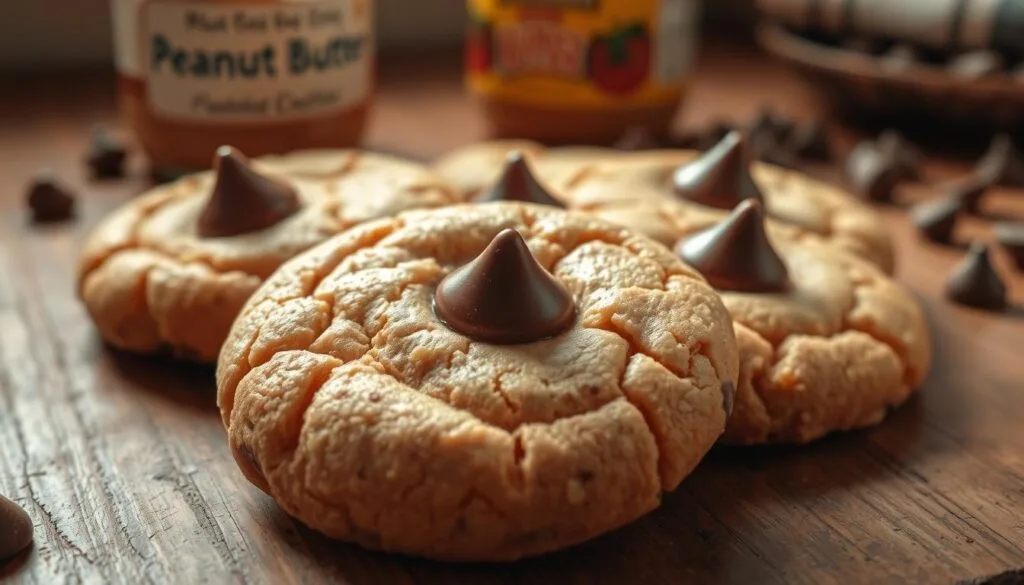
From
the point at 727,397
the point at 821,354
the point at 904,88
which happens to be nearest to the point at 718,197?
the point at 821,354

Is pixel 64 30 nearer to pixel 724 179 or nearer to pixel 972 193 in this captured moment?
pixel 724 179

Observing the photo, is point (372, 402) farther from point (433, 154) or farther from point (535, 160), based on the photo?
point (433, 154)

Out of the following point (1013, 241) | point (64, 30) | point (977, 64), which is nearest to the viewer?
point (1013, 241)

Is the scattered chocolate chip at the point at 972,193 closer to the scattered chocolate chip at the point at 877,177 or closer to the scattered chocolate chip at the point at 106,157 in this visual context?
the scattered chocolate chip at the point at 877,177

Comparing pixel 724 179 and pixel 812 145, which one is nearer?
pixel 724 179

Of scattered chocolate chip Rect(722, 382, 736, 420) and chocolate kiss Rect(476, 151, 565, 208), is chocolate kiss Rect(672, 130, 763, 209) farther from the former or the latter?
scattered chocolate chip Rect(722, 382, 736, 420)

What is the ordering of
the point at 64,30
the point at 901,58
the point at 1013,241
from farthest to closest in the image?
the point at 64,30
the point at 901,58
the point at 1013,241

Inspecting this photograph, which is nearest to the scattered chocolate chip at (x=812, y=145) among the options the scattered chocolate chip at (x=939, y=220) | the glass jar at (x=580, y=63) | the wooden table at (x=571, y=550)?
the glass jar at (x=580, y=63)
